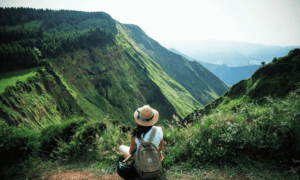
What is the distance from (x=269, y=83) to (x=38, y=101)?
51839 millimetres

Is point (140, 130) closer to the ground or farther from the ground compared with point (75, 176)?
farther from the ground

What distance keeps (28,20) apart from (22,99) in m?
136

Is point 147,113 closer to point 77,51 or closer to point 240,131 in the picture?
point 240,131

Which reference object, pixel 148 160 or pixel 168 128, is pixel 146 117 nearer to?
pixel 148 160

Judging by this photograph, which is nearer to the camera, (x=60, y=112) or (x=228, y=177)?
(x=228, y=177)

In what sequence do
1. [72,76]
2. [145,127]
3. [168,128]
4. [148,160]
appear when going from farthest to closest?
1. [72,76]
2. [168,128]
3. [145,127]
4. [148,160]

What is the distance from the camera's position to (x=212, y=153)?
4.11 m

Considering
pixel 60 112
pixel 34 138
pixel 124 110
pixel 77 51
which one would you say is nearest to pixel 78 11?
pixel 77 51

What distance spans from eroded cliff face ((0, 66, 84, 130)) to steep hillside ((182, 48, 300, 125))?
29463 mm

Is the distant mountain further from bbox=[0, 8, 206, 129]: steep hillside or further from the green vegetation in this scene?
the green vegetation

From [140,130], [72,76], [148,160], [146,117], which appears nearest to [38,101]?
[72,76]

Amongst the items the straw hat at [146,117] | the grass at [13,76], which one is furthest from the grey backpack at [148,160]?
the grass at [13,76]

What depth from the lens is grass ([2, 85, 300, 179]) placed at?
3.60 m

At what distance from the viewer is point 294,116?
3.95 meters
